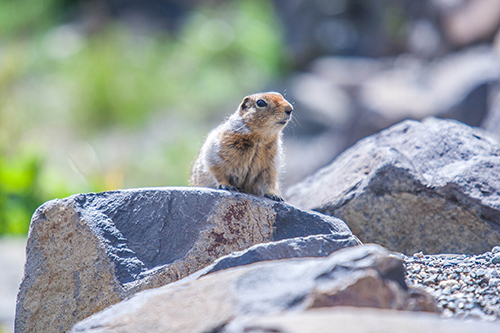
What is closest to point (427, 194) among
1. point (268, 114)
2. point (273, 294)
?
point (268, 114)

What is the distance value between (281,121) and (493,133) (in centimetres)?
319

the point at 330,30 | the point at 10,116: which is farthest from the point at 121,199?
the point at 330,30

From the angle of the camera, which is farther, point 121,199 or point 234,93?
point 234,93

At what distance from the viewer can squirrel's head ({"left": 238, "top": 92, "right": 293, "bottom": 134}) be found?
167 inches

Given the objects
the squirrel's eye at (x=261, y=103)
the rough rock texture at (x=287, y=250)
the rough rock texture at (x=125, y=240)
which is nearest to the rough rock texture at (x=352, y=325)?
the rough rock texture at (x=287, y=250)

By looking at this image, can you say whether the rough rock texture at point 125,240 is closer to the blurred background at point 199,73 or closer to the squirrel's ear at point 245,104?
the squirrel's ear at point 245,104

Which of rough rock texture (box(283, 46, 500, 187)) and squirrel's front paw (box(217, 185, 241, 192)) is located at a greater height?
rough rock texture (box(283, 46, 500, 187))

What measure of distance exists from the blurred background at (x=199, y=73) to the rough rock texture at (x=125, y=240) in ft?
19.2

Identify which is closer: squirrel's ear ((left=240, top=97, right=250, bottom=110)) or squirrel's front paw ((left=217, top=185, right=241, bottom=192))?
squirrel's front paw ((left=217, top=185, right=241, bottom=192))

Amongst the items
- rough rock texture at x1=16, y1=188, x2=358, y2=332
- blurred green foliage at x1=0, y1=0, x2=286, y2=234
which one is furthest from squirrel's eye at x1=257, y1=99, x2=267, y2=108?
blurred green foliage at x1=0, y1=0, x2=286, y2=234

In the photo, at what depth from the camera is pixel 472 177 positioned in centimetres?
410

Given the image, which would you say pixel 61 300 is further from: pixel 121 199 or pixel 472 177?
pixel 472 177

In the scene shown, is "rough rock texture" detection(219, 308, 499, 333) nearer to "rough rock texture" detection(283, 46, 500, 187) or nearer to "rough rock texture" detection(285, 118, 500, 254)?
"rough rock texture" detection(285, 118, 500, 254)

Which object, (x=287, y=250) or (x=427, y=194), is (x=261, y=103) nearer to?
(x=427, y=194)
